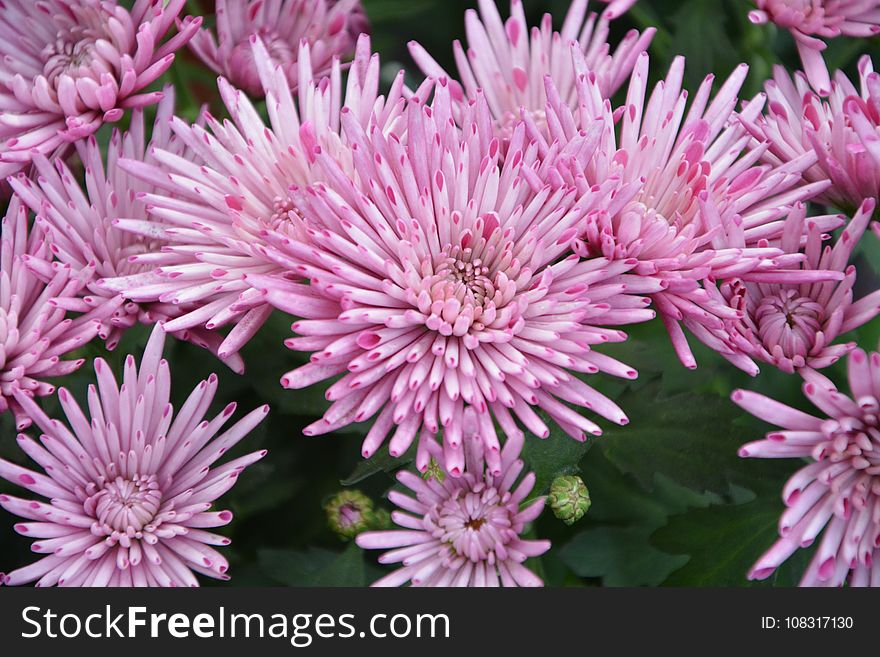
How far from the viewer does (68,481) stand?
666 millimetres

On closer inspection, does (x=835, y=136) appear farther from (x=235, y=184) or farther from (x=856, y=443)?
(x=235, y=184)

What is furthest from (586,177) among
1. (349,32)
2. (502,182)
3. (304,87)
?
(349,32)

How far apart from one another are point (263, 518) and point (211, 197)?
378 mm

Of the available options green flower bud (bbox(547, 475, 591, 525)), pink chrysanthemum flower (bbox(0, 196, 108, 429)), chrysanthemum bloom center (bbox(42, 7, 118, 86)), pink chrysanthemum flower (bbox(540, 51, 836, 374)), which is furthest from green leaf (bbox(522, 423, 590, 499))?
chrysanthemum bloom center (bbox(42, 7, 118, 86))

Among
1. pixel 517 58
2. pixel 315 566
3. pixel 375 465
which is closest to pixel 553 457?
pixel 375 465

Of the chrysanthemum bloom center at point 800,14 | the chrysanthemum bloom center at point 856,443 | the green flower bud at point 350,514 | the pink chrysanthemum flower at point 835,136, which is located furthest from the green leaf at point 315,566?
the chrysanthemum bloom center at point 800,14

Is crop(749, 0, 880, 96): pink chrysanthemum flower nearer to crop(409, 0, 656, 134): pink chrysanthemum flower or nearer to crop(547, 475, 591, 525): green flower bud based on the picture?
crop(409, 0, 656, 134): pink chrysanthemum flower

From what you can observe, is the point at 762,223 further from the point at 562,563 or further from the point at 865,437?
the point at 562,563

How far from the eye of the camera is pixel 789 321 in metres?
0.67

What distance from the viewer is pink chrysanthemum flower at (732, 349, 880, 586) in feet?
1.92

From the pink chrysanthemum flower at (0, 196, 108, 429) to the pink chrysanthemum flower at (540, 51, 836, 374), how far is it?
38cm

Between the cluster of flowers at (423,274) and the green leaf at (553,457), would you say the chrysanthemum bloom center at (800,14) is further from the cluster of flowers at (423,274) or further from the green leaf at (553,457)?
the green leaf at (553,457)

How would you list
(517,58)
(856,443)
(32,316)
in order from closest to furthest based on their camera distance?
(856,443) < (32,316) < (517,58)

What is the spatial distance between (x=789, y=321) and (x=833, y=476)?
0.12m
